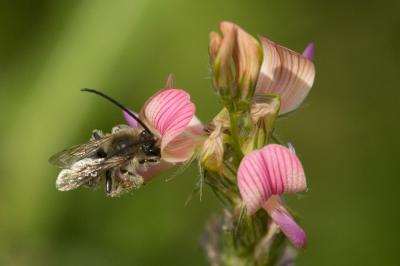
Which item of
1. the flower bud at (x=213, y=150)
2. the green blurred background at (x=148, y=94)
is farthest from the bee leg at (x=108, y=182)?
the green blurred background at (x=148, y=94)

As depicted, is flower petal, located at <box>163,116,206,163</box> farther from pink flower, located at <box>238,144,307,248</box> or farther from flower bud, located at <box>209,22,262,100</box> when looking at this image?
pink flower, located at <box>238,144,307,248</box>

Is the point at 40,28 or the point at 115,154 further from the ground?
the point at 40,28

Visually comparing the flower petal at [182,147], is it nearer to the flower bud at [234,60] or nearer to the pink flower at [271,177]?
the flower bud at [234,60]

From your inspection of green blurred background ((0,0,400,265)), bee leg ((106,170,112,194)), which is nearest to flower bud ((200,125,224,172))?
bee leg ((106,170,112,194))

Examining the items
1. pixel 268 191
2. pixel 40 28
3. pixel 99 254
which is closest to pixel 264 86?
pixel 268 191

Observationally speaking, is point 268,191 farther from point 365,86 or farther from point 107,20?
point 365,86

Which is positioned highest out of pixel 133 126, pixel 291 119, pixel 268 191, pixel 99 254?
pixel 133 126
